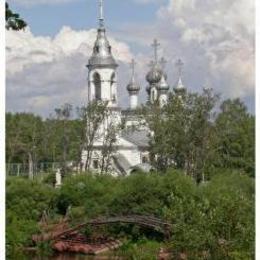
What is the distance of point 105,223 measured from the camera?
1443 cm

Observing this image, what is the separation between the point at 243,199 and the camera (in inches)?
269

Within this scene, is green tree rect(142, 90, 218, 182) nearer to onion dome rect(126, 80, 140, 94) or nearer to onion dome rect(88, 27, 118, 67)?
onion dome rect(88, 27, 118, 67)

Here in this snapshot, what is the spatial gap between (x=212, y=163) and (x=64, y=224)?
10.3 m

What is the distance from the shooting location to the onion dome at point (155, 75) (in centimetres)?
3912

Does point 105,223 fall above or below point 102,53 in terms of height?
below

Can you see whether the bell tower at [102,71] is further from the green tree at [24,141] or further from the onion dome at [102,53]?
the green tree at [24,141]

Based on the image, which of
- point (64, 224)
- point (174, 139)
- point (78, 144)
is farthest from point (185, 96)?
point (64, 224)

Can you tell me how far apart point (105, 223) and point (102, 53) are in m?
18.9

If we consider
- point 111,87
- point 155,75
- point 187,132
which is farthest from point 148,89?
point 187,132

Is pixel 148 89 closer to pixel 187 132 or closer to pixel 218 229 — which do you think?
pixel 187 132

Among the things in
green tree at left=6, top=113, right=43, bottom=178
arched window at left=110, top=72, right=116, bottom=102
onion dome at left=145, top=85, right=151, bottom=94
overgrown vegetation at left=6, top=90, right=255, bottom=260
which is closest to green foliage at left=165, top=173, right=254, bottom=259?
overgrown vegetation at left=6, top=90, right=255, bottom=260

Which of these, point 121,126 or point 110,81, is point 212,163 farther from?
point 110,81

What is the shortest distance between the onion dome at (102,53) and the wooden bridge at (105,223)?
17.4 meters

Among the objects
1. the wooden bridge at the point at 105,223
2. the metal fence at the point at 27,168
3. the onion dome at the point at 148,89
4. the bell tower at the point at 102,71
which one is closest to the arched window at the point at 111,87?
the bell tower at the point at 102,71
